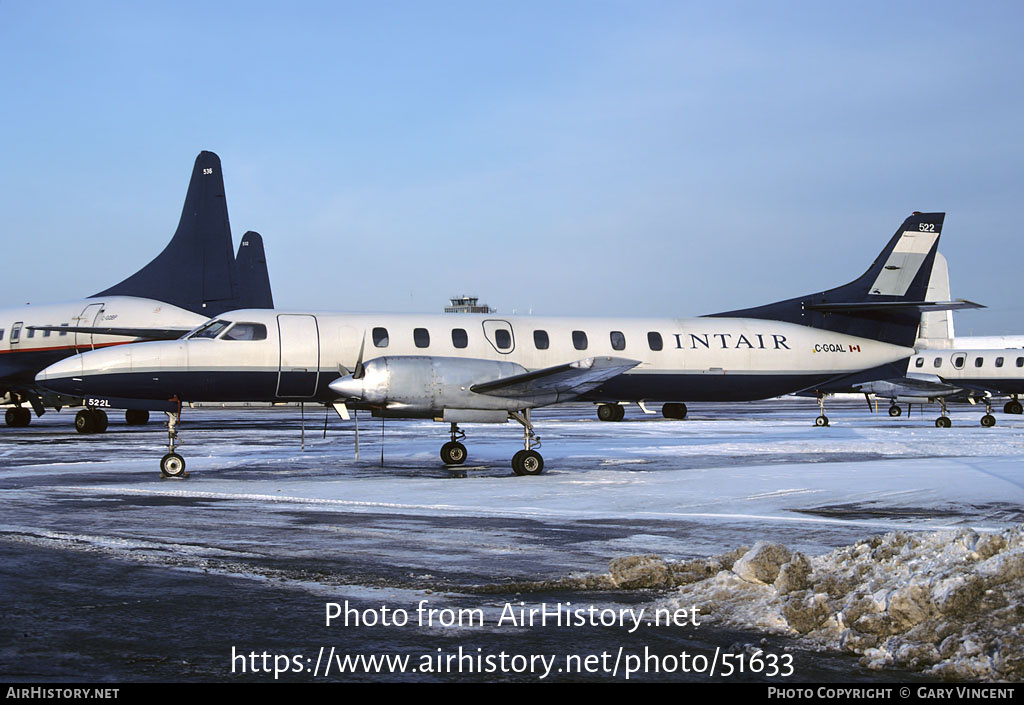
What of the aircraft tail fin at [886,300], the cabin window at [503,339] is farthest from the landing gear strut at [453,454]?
the aircraft tail fin at [886,300]

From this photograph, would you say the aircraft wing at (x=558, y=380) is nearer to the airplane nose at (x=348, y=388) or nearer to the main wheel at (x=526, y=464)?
the main wheel at (x=526, y=464)

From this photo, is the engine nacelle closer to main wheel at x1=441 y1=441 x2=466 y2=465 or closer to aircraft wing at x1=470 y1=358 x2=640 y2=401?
aircraft wing at x1=470 y1=358 x2=640 y2=401

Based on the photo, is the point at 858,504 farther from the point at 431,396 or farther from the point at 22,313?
the point at 22,313

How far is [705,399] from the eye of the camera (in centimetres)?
2150

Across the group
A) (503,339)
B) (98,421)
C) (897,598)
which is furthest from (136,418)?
(897,598)

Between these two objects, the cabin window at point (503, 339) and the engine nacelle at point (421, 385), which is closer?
the engine nacelle at point (421, 385)

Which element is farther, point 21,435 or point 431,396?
point 21,435

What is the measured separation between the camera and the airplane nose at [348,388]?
16.2 metres

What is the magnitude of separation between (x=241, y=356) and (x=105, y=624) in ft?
40.5

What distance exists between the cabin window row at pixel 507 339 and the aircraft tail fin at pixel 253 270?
29.2 m

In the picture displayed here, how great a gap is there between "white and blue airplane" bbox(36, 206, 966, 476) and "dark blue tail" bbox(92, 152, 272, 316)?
53.9 ft

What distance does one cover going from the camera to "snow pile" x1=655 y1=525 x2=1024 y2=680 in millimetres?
5316

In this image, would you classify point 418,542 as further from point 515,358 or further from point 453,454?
point 515,358
